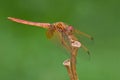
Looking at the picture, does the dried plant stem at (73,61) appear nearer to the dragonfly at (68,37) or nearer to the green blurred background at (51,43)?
the dragonfly at (68,37)

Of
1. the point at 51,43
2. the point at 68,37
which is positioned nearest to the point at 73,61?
the point at 68,37

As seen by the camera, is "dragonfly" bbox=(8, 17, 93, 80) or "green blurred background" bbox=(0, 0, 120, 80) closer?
"dragonfly" bbox=(8, 17, 93, 80)

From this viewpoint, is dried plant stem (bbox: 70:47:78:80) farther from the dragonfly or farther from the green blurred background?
the green blurred background

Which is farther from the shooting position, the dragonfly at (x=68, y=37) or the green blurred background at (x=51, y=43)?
the green blurred background at (x=51, y=43)

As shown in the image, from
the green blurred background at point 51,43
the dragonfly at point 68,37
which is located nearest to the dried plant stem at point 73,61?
the dragonfly at point 68,37

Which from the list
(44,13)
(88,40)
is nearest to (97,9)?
(44,13)

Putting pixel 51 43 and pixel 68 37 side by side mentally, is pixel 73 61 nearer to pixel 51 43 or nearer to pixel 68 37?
pixel 68 37

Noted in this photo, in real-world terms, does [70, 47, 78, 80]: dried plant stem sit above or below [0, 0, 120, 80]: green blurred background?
above


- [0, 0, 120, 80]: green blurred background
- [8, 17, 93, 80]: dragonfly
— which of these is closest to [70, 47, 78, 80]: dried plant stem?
[8, 17, 93, 80]: dragonfly
